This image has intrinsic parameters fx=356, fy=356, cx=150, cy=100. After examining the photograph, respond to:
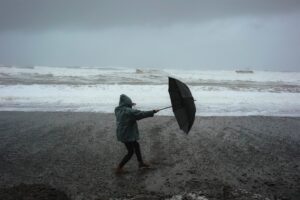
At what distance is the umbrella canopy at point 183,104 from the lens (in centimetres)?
703

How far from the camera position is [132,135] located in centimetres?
732

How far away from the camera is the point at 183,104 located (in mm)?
7137

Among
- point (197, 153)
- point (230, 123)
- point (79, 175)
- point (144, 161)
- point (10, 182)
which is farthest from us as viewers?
point (230, 123)

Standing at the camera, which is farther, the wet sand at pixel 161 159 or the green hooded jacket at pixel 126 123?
the green hooded jacket at pixel 126 123

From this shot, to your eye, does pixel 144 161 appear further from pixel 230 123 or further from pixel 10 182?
pixel 230 123

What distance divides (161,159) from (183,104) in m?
1.97

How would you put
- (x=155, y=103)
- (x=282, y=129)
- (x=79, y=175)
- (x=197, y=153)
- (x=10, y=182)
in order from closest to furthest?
1. (x=10, y=182)
2. (x=79, y=175)
3. (x=197, y=153)
4. (x=282, y=129)
5. (x=155, y=103)

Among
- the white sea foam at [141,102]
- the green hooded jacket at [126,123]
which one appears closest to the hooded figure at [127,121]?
the green hooded jacket at [126,123]

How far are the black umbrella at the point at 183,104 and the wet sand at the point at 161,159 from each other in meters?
1.12

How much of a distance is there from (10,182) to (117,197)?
229cm

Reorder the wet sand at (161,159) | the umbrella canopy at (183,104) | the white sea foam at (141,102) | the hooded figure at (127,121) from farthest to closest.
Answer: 1. the white sea foam at (141,102)
2. the hooded figure at (127,121)
3. the umbrella canopy at (183,104)
4. the wet sand at (161,159)

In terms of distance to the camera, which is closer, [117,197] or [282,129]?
[117,197]

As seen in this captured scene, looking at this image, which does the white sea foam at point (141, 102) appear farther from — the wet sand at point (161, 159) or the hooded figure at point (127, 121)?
the hooded figure at point (127, 121)

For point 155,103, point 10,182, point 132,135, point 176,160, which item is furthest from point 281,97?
point 10,182
